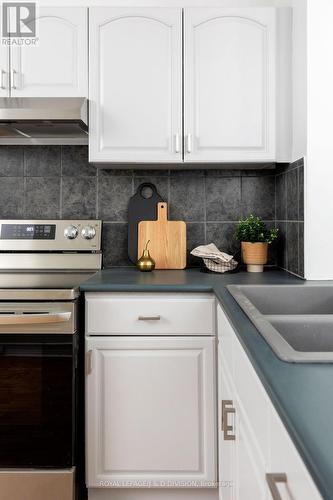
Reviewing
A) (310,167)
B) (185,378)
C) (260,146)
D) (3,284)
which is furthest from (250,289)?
(3,284)

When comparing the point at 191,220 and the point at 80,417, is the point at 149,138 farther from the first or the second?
the point at 80,417

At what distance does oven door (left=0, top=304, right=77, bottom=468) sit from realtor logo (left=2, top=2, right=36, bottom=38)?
4.30 ft

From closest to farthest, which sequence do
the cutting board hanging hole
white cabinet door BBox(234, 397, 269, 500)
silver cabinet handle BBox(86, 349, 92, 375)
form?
white cabinet door BBox(234, 397, 269, 500) → silver cabinet handle BBox(86, 349, 92, 375) → the cutting board hanging hole

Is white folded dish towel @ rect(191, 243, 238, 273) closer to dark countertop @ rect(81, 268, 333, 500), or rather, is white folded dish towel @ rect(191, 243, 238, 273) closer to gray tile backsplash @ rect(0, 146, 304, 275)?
gray tile backsplash @ rect(0, 146, 304, 275)

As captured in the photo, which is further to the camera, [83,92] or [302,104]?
[83,92]

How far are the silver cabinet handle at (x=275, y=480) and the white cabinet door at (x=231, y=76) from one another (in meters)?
1.65

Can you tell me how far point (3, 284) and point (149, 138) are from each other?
0.92 metres

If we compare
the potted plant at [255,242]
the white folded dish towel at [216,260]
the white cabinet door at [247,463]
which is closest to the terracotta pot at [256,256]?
the potted plant at [255,242]

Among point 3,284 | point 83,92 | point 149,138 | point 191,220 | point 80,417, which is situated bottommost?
point 80,417

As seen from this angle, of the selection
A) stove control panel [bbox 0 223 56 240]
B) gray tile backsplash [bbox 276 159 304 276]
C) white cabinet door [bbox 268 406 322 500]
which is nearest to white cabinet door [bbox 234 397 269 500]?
white cabinet door [bbox 268 406 322 500]

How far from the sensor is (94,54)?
2.24m

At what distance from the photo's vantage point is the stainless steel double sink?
101cm

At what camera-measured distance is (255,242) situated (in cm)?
240

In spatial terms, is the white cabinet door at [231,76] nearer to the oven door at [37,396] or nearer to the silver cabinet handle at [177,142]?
the silver cabinet handle at [177,142]
